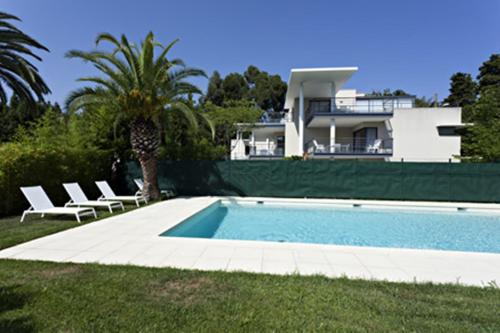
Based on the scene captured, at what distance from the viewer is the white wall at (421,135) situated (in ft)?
65.0

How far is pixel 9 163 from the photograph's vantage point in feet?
26.1

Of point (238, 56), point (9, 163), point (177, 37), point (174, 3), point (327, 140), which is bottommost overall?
point (9, 163)

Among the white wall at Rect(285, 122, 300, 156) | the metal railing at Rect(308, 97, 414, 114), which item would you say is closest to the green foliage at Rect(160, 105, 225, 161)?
the white wall at Rect(285, 122, 300, 156)

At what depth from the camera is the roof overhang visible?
1758cm

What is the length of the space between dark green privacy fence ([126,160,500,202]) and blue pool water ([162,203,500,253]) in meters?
1.71

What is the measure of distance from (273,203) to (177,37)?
825 centimetres

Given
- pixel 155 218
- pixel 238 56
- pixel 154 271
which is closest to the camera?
pixel 154 271

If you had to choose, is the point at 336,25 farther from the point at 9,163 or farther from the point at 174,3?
the point at 9,163

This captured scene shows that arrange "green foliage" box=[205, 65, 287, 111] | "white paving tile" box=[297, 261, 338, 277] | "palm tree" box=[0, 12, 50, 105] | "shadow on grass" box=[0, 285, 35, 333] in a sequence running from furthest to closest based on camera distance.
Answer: "green foliage" box=[205, 65, 287, 111] → "palm tree" box=[0, 12, 50, 105] → "white paving tile" box=[297, 261, 338, 277] → "shadow on grass" box=[0, 285, 35, 333]

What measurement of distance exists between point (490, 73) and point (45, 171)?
56619 millimetres

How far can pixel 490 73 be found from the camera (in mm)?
39250

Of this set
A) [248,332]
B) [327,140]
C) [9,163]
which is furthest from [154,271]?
[327,140]

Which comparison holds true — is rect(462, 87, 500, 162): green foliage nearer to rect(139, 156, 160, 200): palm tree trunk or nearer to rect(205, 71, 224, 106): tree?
rect(139, 156, 160, 200): palm tree trunk

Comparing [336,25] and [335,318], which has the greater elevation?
[336,25]
